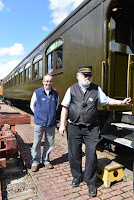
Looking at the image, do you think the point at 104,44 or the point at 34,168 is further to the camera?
the point at 104,44

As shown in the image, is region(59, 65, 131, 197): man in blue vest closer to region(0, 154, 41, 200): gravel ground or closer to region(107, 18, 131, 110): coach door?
region(0, 154, 41, 200): gravel ground

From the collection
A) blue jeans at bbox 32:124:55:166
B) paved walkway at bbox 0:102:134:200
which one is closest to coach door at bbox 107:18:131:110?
blue jeans at bbox 32:124:55:166

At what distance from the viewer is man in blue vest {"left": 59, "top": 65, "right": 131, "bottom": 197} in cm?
251

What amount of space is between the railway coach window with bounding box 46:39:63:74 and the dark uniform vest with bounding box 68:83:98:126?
9.44 ft

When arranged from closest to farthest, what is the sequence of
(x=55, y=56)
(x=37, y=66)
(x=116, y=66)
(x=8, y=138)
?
(x=8, y=138) → (x=116, y=66) → (x=55, y=56) → (x=37, y=66)

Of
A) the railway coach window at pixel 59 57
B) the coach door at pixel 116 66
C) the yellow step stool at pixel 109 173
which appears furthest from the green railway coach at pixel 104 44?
the yellow step stool at pixel 109 173

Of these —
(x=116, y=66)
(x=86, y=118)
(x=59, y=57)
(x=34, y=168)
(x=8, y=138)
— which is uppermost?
(x=59, y=57)

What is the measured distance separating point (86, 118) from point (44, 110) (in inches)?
34.9

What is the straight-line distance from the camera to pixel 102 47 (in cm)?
353

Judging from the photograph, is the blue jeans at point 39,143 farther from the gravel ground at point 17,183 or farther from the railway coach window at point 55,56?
the railway coach window at point 55,56

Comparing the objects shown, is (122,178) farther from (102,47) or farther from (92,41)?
(92,41)

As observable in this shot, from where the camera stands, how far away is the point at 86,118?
2.51 m

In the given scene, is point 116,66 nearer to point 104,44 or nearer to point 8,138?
point 104,44

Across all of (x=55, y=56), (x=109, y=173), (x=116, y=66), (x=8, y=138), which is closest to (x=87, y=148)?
(x=109, y=173)
